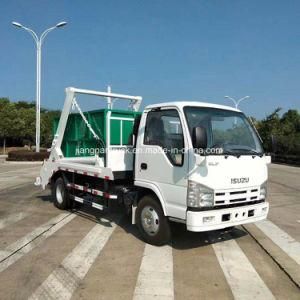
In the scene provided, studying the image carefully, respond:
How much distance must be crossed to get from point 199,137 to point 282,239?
3.04 m

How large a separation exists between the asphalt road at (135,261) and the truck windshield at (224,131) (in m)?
1.68

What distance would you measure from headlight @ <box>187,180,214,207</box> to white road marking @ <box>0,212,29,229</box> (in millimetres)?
4219

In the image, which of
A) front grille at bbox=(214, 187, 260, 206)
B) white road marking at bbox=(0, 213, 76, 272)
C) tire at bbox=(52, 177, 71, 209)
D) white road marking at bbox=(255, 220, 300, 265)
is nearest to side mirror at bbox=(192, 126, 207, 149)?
front grille at bbox=(214, 187, 260, 206)

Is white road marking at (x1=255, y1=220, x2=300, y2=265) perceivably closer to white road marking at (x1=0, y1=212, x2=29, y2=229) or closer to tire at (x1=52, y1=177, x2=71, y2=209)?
tire at (x1=52, y1=177, x2=71, y2=209)

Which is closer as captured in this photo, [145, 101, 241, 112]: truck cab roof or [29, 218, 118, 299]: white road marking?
[29, 218, 118, 299]: white road marking

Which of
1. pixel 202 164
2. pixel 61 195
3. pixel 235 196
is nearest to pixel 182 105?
pixel 202 164

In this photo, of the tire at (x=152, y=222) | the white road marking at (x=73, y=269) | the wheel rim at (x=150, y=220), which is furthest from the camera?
the wheel rim at (x=150, y=220)

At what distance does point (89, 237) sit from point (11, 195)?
20.5 ft

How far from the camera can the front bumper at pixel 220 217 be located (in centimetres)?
599

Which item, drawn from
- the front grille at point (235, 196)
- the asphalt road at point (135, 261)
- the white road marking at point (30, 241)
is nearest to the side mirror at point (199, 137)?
the front grille at point (235, 196)

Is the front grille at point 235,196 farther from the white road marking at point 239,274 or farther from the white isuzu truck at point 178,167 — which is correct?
the white road marking at point 239,274

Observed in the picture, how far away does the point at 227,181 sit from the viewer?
6266mm

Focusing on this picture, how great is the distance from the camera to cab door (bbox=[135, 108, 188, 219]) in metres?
6.29

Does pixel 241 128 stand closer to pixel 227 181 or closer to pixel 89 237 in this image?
pixel 227 181
